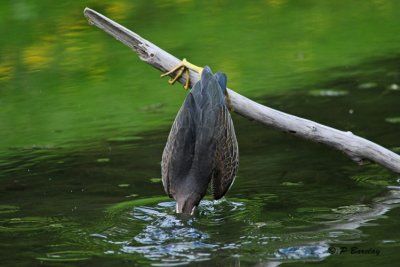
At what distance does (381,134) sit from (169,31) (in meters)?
3.63

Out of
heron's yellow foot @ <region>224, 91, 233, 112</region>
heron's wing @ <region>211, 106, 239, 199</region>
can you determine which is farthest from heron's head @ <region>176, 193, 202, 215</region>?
heron's yellow foot @ <region>224, 91, 233, 112</region>

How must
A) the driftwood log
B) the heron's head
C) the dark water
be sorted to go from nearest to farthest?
the dark water < the driftwood log < the heron's head

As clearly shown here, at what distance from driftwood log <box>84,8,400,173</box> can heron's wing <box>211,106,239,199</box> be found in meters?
0.20

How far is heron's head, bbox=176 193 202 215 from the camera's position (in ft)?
19.7

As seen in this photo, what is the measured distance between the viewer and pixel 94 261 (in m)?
5.30

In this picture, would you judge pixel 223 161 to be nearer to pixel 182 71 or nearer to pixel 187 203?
pixel 187 203

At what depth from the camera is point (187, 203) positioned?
5.99 meters

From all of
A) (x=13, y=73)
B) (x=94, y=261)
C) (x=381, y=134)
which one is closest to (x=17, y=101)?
(x=13, y=73)

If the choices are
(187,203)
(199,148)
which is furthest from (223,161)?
(187,203)

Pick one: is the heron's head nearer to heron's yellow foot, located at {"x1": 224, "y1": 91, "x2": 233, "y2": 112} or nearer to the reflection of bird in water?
the reflection of bird in water

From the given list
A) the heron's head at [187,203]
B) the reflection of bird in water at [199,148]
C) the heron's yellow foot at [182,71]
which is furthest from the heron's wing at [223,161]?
the heron's yellow foot at [182,71]

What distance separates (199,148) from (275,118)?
1.66ft

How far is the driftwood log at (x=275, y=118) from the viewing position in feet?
18.8

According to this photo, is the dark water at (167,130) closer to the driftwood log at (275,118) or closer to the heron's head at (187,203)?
the heron's head at (187,203)
